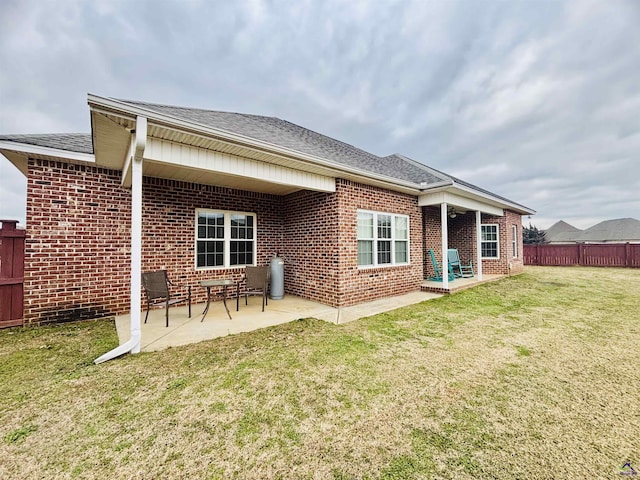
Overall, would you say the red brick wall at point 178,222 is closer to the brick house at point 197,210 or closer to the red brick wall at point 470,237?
the brick house at point 197,210

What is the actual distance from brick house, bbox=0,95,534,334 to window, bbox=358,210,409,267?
1.6 inches

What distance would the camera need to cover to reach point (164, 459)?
1903 millimetres

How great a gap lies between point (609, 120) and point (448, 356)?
2209cm

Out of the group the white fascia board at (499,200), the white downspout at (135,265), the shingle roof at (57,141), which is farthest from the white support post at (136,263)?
the white fascia board at (499,200)

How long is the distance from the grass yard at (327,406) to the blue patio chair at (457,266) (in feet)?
20.7

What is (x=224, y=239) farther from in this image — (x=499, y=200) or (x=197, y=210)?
(x=499, y=200)

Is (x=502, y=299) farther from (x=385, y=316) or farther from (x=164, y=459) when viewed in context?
(x=164, y=459)

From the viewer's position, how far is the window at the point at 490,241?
1231cm

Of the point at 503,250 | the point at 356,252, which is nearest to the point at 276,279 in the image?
the point at 356,252

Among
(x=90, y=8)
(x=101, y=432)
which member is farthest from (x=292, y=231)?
(x=90, y=8)

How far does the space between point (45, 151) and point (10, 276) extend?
2.43 meters

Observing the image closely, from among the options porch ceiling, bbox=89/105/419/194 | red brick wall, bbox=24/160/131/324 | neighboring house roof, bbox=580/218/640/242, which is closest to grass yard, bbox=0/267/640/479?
red brick wall, bbox=24/160/131/324

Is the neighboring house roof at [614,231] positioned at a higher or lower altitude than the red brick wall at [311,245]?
higher

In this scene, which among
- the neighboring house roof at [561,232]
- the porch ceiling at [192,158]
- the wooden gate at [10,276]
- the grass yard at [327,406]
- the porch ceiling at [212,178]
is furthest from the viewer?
the neighboring house roof at [561,232]
